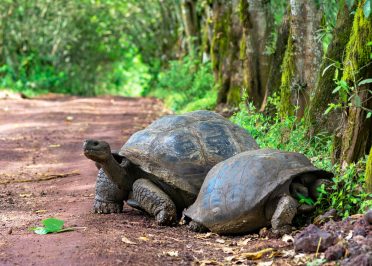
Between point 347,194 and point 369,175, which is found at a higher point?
point 369,175

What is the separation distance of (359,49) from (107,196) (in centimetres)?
294

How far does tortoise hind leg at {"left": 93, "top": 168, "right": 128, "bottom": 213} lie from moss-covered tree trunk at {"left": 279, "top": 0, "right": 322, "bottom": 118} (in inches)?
131

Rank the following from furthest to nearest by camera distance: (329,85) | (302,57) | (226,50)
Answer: (226,50)
(302,57)
(329,85)

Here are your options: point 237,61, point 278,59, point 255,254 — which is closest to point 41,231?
point 255,254

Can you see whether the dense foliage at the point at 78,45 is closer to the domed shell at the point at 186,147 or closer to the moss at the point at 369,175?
the domed shell at the point at 186,147

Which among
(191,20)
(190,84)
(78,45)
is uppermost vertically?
(191,20)

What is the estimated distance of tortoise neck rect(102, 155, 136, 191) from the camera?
24.3 feet

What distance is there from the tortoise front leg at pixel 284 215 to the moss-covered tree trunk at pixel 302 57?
4.01 meters

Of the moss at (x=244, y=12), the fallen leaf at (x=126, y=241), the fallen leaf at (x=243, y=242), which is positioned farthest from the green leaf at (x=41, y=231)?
the moss at (x=244, y=12)

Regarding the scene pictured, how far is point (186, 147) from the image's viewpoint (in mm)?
7199

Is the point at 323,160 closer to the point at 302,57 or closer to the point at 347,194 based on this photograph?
the point at 347,194

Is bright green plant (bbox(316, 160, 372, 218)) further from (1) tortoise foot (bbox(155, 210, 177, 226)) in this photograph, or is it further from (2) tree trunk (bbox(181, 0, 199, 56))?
(2) tree trunk (bbox(181, 0, 199, 56))

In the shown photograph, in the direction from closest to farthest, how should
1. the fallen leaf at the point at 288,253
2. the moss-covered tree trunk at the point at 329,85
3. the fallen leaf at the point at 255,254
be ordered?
the fallen leaf at the point at 288,253
the fallen leaf at the point at 255,254
the moss-covered tree trunk at the point at 329,85

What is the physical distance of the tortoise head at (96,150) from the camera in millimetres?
7180
